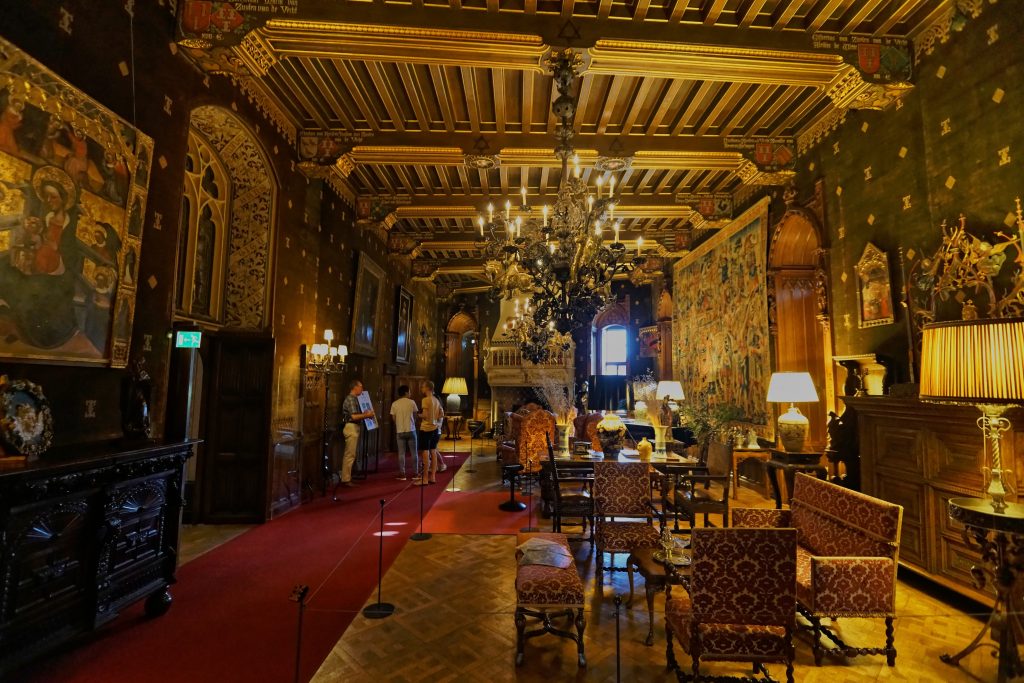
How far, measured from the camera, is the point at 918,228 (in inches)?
163

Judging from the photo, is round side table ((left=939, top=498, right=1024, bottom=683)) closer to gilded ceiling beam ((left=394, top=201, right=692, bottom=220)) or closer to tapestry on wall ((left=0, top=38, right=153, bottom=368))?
tapestry on wall ((left=0, top=38, right=153, bottom=368))

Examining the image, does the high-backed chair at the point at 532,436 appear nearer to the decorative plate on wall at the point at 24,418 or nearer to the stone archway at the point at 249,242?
the stone archway at the point at 249,242

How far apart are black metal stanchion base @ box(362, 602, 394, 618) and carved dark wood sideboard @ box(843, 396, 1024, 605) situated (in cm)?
398

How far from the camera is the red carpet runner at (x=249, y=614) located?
8.49ft

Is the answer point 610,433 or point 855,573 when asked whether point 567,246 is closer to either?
point 610,433

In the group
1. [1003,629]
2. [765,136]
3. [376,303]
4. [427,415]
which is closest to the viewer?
[1003,629]

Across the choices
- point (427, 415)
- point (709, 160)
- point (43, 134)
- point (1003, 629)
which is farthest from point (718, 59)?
point (427, 415)

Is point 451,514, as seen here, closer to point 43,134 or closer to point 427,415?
point 427,415

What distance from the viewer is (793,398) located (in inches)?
187

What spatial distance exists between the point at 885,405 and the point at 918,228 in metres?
1.73

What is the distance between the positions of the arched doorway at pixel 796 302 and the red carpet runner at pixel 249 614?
5.56m

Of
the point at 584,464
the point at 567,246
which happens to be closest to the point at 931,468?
the point at 584,464

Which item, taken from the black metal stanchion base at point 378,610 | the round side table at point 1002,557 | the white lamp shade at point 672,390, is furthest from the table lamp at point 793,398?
the black metal stanchion base at point 378,610

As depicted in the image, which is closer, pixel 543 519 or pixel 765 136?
pixel 543 519
